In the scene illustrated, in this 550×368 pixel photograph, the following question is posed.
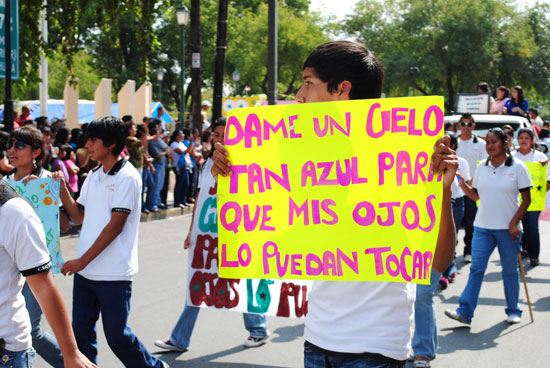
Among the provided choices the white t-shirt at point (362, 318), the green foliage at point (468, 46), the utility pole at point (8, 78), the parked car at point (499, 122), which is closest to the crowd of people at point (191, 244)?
the white t-shirt at point (362, 318)

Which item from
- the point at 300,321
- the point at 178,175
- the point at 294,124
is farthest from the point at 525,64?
the point at 294,124

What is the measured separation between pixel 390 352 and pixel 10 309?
57.5 inches

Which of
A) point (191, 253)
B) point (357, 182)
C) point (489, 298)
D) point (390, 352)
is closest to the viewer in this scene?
point (390, 352)

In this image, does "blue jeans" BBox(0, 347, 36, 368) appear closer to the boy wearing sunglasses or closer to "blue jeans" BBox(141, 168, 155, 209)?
the boy wearing sunglasses

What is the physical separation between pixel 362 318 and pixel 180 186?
14.2 metres

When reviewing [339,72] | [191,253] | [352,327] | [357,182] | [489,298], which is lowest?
[489,298]

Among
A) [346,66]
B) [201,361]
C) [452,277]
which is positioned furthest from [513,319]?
[346,66]

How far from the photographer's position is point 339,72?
252 cm

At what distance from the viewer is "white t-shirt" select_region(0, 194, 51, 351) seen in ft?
8.95

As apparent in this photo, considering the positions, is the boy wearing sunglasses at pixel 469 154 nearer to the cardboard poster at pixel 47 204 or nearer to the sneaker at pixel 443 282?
the sneaker at pixel 443 282

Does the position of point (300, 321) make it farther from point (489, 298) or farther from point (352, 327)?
point (352, 327)

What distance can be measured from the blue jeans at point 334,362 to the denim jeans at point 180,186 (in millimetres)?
14003

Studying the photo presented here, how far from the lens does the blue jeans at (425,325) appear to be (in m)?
5.37

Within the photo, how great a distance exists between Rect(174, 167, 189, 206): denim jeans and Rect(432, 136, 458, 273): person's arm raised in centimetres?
1397
